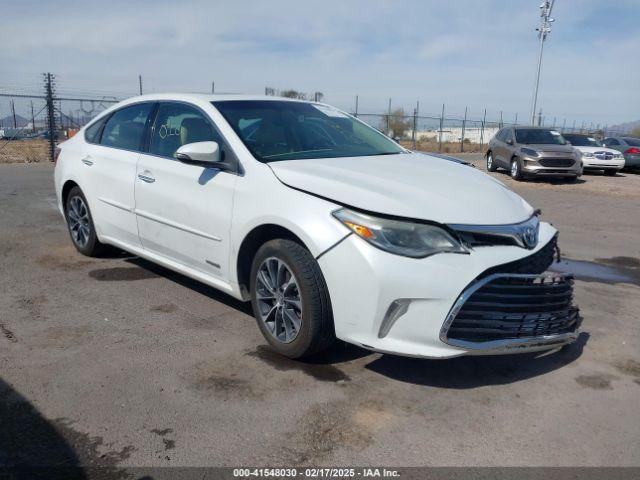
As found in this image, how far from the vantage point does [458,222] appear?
325 cm

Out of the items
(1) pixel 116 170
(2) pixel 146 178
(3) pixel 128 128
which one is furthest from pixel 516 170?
(2) pixel 146 178

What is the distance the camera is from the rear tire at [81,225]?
5.76 metres

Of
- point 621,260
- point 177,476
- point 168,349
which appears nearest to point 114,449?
point 177,476

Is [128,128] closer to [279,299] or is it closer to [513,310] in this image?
[279,299]

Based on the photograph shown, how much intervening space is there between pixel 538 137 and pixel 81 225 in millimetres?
13914

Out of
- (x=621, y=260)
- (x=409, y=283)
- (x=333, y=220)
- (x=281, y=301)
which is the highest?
(x=333, y=220)

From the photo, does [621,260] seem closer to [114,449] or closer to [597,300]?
[597,300]

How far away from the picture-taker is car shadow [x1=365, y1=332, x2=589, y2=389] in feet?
11.6

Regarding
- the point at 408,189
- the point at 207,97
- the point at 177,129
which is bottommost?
the point at 408,189

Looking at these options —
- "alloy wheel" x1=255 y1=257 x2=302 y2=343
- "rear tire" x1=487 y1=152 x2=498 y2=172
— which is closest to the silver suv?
"rear tire" x1=487 y1=152 x2=498 y2=172

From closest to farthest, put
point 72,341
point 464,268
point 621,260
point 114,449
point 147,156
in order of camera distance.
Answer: point 114,449 → point 464,268 → point 72,341 → point 147,156 → point 621,260

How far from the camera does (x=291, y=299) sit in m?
3.61

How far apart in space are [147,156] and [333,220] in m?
2.20

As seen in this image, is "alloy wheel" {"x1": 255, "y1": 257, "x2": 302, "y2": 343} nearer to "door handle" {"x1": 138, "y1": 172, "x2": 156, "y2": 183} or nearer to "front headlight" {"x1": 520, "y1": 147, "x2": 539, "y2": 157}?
"door handle" {"x1": 138, "y1": 172, "x2": 156, "y2": 183}
